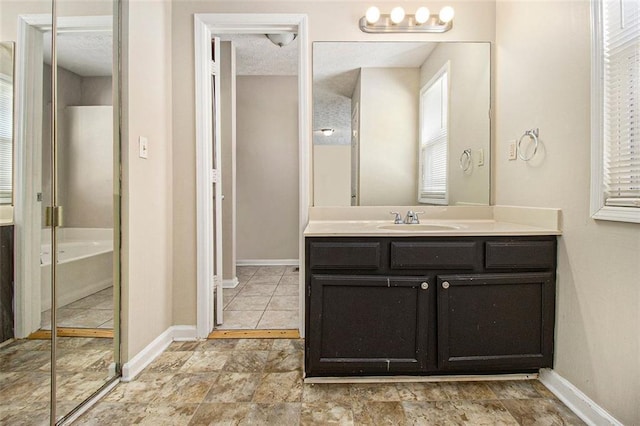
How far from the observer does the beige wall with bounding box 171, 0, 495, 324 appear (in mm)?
2236

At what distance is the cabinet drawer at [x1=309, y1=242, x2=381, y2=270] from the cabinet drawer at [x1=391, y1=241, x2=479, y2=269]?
100 millimetres

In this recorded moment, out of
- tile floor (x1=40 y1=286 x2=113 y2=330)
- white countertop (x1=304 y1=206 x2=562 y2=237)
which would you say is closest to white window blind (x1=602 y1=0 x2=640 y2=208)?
white countertop (x1=304 y1=206 x2=562 y2=237)

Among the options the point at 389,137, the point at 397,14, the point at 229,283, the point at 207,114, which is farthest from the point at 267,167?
the point at 397,14

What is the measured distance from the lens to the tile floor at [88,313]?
1.44 m

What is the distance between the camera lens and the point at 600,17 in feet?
4.63

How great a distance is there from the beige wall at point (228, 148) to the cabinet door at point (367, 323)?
2.14 metres

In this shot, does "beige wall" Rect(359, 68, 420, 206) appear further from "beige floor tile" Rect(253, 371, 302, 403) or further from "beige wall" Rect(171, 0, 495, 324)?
"beige floor tile" Rect(253, 371, 302, 403)

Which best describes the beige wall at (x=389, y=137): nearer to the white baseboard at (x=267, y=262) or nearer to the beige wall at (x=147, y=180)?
the beige wall at (x=147, y=180)

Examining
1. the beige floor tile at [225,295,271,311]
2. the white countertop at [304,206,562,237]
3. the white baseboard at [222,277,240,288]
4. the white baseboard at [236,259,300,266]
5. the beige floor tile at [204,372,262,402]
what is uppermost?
the white countertop at [304,206,562,237]

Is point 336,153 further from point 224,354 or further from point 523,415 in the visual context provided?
point 523,415

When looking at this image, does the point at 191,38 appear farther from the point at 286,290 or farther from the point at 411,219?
the point at 286,290

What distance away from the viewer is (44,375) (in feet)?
4.44

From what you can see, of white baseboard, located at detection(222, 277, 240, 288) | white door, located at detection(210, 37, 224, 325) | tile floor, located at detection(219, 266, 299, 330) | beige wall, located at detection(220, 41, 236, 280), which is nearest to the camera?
white door, located at detection(210, 37, 224, 325)

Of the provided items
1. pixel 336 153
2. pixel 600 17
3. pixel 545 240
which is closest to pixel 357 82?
pixel 336 153
